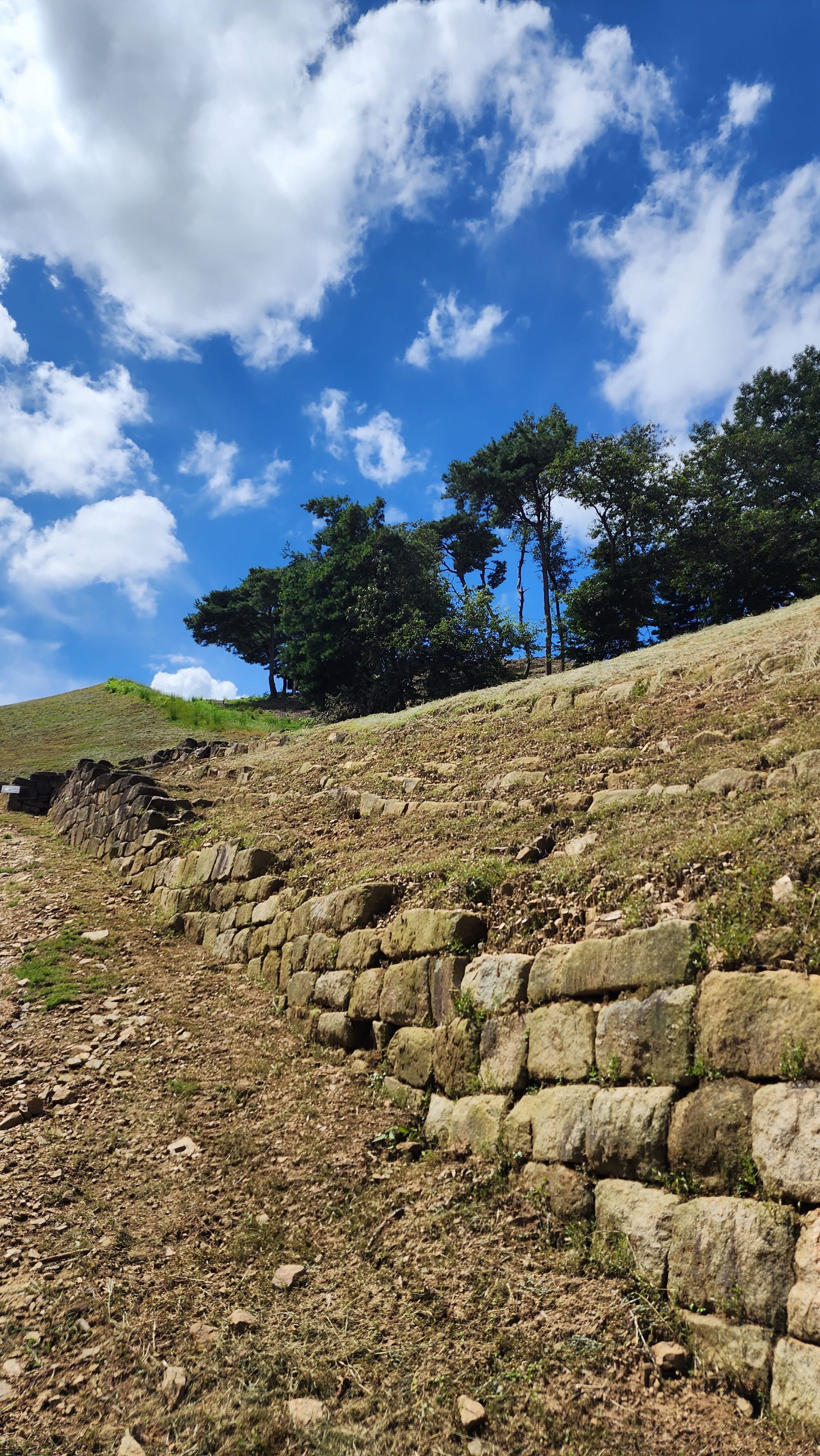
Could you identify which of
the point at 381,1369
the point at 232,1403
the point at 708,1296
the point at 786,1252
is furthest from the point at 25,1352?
the point at 786,1252

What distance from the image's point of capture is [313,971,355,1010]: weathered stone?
7441mm

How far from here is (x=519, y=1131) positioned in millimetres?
5012

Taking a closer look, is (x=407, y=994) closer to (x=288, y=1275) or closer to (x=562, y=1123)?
(x=562, y=1123)

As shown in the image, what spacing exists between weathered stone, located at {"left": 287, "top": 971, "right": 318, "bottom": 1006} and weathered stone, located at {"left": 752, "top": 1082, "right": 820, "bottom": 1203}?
505 centimetres

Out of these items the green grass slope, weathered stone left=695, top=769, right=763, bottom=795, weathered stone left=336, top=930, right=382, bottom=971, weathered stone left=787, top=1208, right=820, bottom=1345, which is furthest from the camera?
the green grass slope

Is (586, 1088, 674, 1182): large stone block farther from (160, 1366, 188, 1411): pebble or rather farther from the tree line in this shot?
the tree line

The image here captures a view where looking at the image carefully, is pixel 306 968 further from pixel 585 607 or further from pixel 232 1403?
pixel 585 607

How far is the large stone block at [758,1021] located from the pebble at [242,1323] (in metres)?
2.90

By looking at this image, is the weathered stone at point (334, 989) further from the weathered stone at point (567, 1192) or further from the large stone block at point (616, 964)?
the weathered stone at point (567, 1192)

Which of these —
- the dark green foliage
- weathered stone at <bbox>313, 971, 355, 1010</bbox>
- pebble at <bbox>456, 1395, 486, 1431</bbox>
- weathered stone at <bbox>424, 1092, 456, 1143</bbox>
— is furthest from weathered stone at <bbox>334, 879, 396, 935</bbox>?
the dark green foliage

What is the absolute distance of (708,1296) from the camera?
3.67 meters

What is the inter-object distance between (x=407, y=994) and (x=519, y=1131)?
180cm

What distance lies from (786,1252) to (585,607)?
2810 centimetres

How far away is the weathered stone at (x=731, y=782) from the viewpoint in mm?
6801
